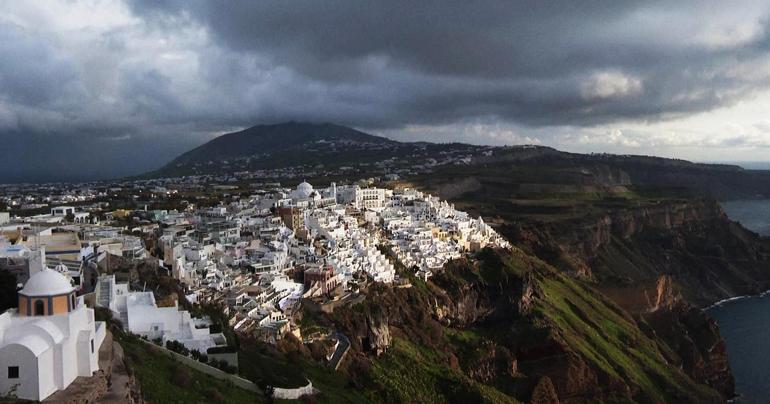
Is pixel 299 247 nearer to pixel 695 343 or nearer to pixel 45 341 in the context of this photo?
pixel 45 341

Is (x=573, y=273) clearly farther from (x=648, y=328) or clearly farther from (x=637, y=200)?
(x=637, y=200)

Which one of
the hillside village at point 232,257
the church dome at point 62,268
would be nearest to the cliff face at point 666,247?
the hillside village at point 232,257

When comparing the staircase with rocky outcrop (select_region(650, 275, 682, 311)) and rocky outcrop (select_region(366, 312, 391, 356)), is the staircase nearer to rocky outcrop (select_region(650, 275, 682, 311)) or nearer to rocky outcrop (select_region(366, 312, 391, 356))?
rocky outcrop (select_region(366, 312, 391, 356))

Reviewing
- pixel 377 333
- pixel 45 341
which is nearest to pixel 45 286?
pixel 45 341

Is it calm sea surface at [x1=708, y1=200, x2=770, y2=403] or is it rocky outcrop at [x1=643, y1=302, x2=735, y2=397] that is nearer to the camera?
calm sea surface at [x1=708, y1=200, x2=770, y2=403]

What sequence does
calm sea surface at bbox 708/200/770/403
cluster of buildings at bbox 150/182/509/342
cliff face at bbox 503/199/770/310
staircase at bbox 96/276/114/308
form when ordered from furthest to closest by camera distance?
cliff face at bbox 503/199/770/310, calm sea surface at bbox 708/200/770/403, cluster of buildings at bbox 150/182/509/342, staircase at bbox 96/276/114/308

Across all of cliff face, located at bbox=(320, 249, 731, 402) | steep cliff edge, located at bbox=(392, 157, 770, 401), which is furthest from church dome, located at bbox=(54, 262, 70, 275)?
steep cliff edge, located at bbox=(392, 157, 770, 401)

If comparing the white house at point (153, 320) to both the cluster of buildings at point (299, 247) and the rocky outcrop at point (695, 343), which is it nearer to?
the cluster of buildings at point (299, 247)
